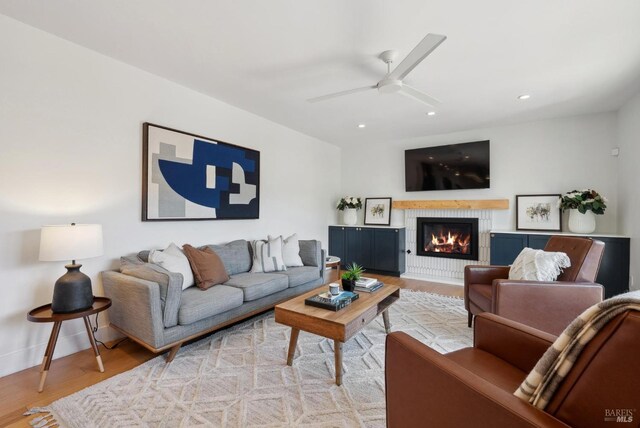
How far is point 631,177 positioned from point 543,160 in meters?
1.02

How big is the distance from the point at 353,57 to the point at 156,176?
2.23 metres

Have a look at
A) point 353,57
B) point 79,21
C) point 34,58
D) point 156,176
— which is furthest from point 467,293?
point 34,58

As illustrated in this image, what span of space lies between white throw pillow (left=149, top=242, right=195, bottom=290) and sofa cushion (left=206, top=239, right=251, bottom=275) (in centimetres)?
48

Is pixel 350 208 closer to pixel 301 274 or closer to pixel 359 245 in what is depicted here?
pixel 359 245

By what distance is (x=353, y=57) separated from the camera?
2.50m

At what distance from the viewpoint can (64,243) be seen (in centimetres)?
199

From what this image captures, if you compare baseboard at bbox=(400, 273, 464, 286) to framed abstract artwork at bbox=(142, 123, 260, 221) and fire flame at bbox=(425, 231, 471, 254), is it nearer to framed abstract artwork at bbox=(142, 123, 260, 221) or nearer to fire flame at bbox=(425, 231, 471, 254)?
fire flame at bbox=(425, 231, 471, 254)

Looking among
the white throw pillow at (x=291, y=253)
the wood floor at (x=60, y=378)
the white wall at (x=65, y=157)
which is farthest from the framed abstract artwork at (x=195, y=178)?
the wood floor at (x=60, y=378)

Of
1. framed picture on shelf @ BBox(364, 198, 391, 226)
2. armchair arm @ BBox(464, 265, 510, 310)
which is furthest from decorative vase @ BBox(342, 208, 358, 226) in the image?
armchair arm @ BBox(464, 265, 510, 310)

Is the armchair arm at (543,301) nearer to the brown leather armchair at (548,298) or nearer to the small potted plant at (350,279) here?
the brown leather armchair at (548,298)

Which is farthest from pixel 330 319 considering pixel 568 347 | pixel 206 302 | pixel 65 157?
pixel 65 157

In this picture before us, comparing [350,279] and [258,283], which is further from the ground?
[350,279]

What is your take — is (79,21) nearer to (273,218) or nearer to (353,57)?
(353,57)

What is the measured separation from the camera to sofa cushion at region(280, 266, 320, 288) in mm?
3332
